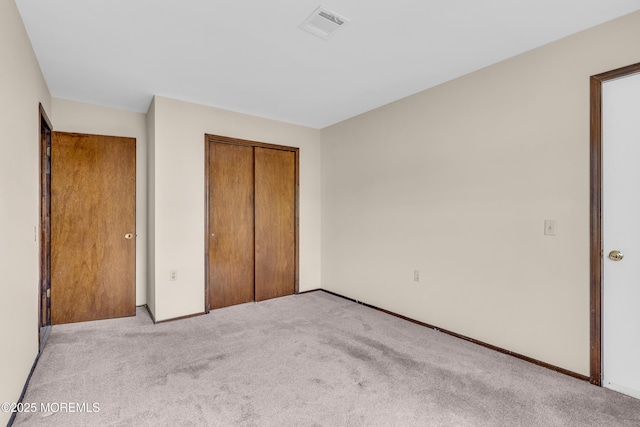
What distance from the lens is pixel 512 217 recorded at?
258 cm

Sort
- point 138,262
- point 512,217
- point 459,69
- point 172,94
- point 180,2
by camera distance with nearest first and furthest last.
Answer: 1. point 180,2
2. point 512,217
3. point 459,69
4. point 172,94
5. point 138,262

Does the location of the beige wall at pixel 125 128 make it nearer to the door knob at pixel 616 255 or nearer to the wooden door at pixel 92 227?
the wooden door at pixel 92 227

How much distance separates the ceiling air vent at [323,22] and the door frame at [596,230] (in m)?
1.80

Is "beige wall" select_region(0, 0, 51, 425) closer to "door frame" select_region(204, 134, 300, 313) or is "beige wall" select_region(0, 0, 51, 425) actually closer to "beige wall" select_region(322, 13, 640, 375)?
"door frame" select_region(204, 134, 300, 313)

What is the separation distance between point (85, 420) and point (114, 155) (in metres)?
2.74

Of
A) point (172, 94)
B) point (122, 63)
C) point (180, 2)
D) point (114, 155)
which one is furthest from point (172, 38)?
point (114, 155)

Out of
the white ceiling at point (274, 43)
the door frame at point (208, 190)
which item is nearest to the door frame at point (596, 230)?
the white ceiling at point (274, 43)

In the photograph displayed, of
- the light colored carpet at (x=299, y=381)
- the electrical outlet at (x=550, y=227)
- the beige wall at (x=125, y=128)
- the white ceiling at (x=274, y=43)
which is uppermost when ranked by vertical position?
the white ceiling at (x=274, y=43)

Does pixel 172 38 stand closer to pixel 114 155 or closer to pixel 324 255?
pixel 114 155

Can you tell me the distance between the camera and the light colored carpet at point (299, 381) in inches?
71.2

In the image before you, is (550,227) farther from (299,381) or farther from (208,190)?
(208,190)

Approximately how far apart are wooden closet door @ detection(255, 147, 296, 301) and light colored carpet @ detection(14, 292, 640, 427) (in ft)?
3.70

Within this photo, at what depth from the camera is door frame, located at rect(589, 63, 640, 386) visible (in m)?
2.12

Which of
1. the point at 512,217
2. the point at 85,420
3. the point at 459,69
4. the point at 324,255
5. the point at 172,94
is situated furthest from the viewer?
the point at 324,255
